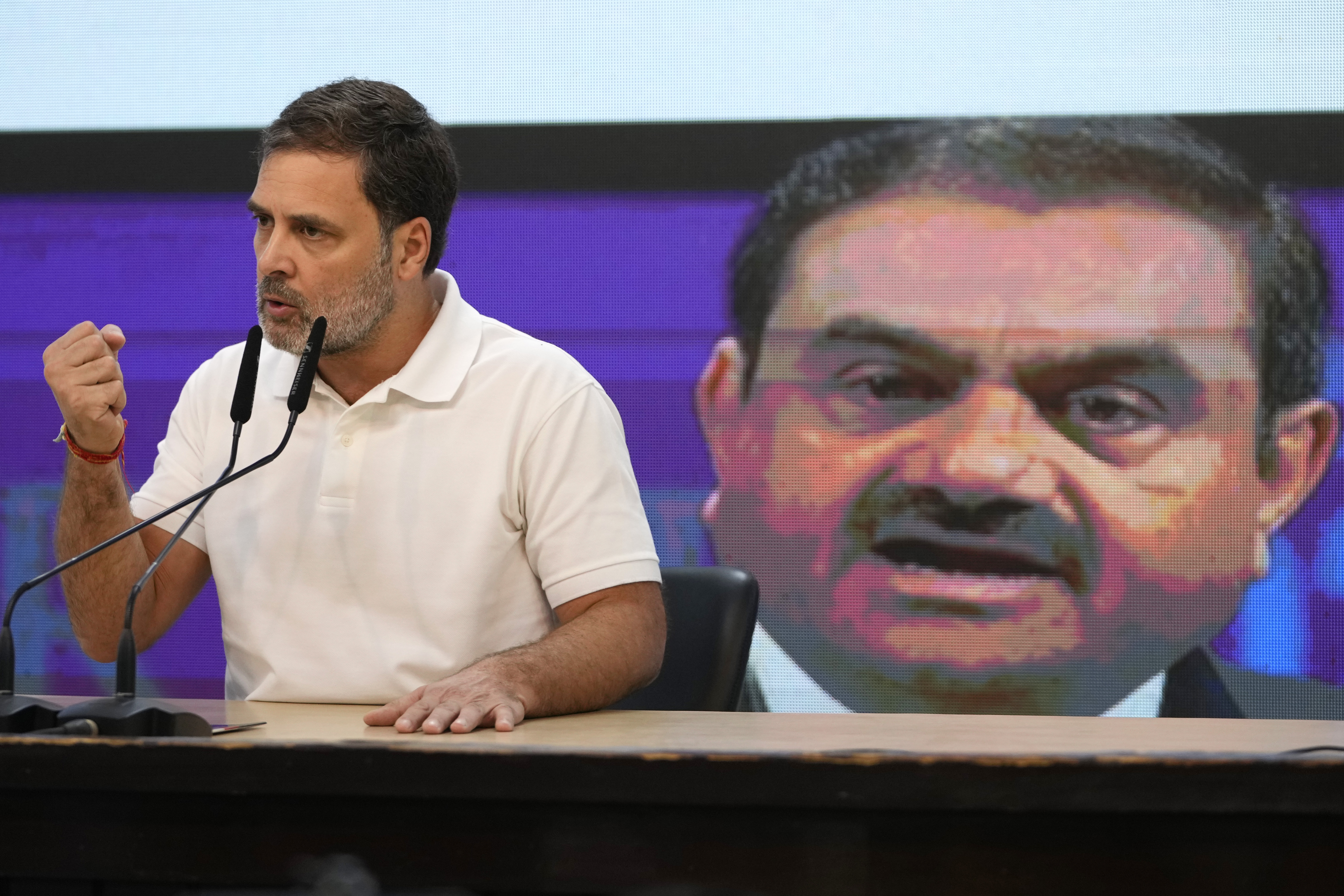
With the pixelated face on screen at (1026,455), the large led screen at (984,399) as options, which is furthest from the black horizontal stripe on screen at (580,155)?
the pixelated face on screen at (1026,455)

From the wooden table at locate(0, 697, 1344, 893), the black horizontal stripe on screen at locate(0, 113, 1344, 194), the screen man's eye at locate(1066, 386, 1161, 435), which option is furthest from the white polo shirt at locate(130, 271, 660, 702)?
the screen man's eye at locate(1066, 386, 1161, 435)

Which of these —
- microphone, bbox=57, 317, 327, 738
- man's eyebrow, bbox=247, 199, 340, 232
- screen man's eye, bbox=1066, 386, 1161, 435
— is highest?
man's eyebrow, bbox=247, 199, 340, 232

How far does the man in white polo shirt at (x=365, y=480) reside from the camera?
1.44 m

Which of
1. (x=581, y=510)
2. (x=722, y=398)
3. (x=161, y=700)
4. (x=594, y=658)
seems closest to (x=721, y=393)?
(x=722, y=398)

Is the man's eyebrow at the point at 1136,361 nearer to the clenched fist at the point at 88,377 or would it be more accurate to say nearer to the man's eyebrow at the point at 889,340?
the man's eyebrow at the point at 889,340

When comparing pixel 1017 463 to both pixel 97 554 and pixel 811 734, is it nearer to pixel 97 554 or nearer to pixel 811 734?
pixel 811 734

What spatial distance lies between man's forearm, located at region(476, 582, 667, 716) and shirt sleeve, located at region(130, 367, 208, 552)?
55 centimetres

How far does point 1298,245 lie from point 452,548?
1.78 metres

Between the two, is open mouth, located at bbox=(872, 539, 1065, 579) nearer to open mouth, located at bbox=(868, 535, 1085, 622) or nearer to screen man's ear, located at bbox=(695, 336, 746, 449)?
open mouth, located at bbox=(868, 535, 1085, 622)

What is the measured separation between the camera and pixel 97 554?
151cm

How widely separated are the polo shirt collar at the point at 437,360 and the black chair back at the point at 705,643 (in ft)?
1.23

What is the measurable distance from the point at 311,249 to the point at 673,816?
97cm

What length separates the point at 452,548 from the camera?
4.83 ft

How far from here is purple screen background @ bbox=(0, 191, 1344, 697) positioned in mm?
2520
